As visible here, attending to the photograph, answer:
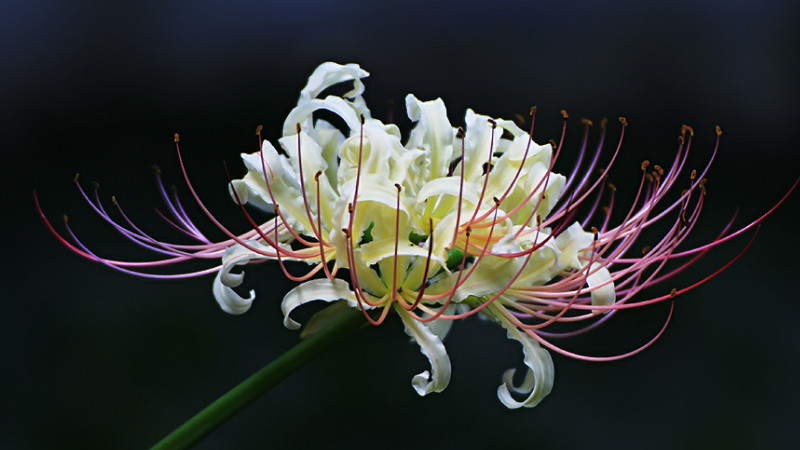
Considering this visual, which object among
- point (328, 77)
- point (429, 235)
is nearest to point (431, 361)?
point (429, 235)

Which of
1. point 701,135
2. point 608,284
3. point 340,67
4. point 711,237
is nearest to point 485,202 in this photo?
point 608,284

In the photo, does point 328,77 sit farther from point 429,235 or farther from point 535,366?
point 535,366

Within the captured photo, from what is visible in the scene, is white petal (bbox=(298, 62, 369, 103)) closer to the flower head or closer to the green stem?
the flower head

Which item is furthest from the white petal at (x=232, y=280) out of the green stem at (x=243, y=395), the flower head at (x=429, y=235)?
the green stem at (x=243, y=395)

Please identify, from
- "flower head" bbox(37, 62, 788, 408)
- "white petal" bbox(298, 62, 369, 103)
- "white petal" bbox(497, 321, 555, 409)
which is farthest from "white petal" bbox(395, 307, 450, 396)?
"white petal" bbox(298, 62, 369, 103)

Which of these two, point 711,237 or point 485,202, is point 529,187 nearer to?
point 485,202

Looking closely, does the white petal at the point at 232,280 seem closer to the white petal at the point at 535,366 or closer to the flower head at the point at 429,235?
the flower head at the point at 429,235
